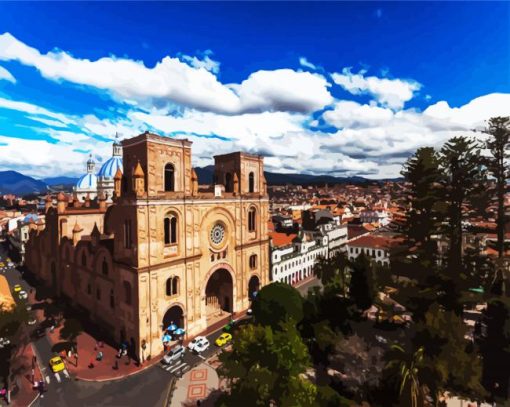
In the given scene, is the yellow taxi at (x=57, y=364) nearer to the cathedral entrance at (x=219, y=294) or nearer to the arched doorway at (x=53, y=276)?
the cathedral entrance at (x=219, y=294)

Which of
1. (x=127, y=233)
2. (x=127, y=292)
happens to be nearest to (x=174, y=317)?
(x=127, y=292)

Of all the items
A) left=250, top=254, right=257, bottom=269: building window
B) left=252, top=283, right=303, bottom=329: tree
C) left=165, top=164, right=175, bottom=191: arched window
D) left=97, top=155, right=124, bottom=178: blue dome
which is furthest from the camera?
left=97, top=155, right=124, bottom=178: blue dome

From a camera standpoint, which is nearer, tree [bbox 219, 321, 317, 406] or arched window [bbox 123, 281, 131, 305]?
tree [bbox 219, 321, 317, 406]

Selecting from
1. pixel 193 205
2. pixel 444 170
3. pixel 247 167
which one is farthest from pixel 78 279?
pixel 444 170

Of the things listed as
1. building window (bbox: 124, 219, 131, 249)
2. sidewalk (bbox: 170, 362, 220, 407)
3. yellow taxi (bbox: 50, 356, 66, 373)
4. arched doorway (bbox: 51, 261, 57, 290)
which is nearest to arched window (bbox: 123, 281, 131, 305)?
building window (bbox: 124, 219, 131, 249)

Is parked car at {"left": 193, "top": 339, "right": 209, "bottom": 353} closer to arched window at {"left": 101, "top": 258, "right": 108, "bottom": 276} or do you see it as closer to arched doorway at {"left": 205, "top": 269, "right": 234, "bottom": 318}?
arched doorway at {"left": 205, "top": 269, "right": 234, "bottom": 318}

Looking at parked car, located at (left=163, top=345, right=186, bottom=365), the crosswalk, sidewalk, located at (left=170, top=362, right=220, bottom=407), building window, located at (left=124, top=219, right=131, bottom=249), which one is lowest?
the crosswalk

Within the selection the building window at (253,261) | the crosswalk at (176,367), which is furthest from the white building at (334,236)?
the crosswalk at (176,367)
